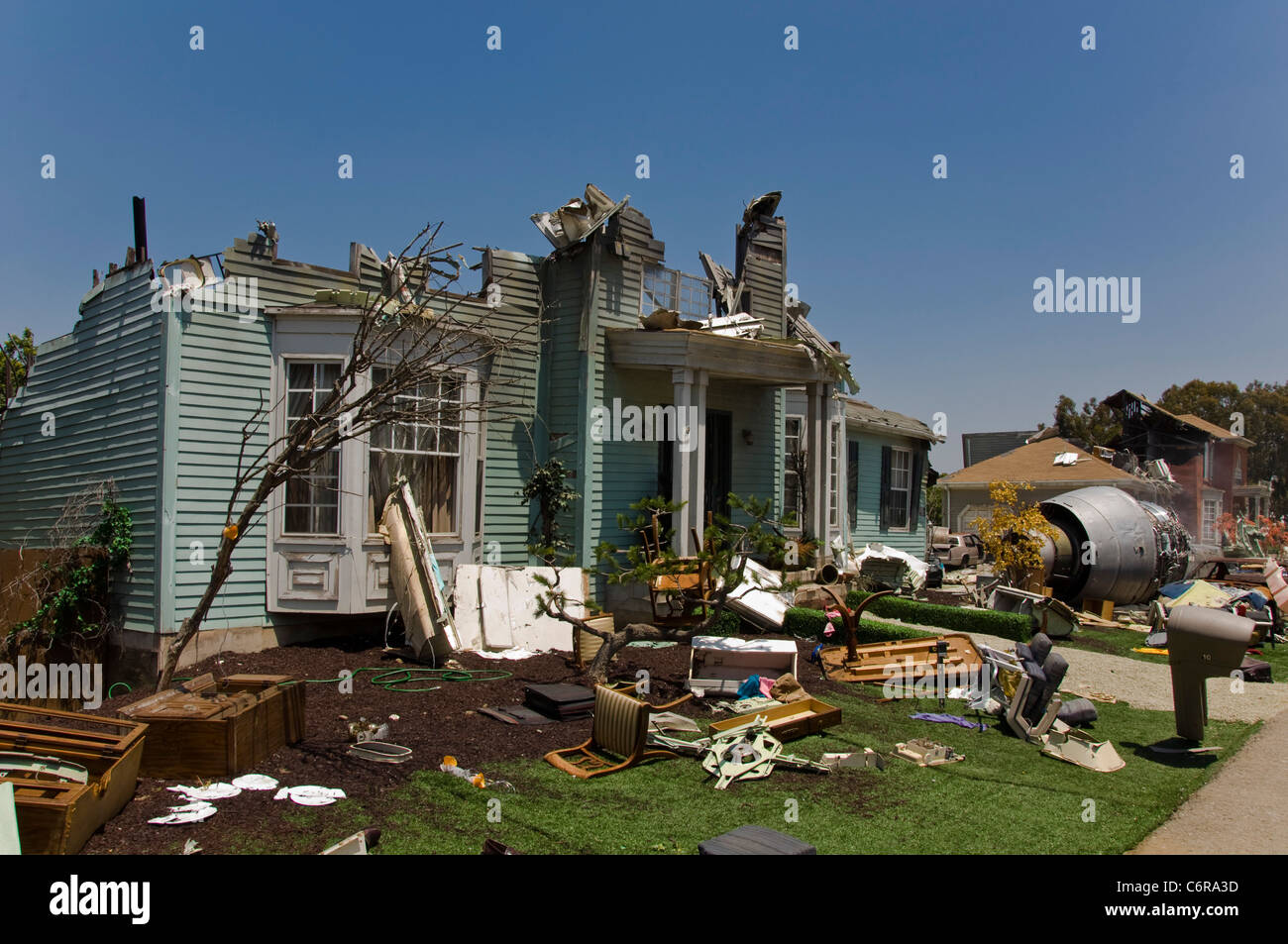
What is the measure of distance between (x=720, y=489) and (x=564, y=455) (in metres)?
3.55

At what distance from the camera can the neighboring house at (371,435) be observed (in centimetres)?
988

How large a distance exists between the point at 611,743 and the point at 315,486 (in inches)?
214

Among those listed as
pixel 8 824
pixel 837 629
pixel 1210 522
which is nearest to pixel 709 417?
pixel 837 629

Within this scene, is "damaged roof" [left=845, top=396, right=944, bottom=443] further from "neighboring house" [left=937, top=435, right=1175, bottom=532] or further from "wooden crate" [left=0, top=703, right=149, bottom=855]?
"wooden crate" [left=0, top=703, right=149, bottom=855]

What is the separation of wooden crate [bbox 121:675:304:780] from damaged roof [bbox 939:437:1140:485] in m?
26.5

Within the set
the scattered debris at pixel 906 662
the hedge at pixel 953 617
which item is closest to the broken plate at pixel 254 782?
the scattered debris at pixel 906 662

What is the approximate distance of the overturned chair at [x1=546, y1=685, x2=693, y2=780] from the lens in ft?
21.5

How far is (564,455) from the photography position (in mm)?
13000

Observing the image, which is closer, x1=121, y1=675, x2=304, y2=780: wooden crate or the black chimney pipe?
x1=121, y1=675, x2=304, y2=780: wooden crate

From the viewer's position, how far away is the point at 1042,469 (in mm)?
29688

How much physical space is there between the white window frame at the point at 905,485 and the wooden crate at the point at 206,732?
1788cm

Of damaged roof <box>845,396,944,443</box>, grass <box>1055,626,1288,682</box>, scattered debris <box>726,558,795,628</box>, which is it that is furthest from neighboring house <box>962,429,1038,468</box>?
scattered debris <box>726,558,795,628</box>

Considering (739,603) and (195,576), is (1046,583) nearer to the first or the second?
(739,603)
